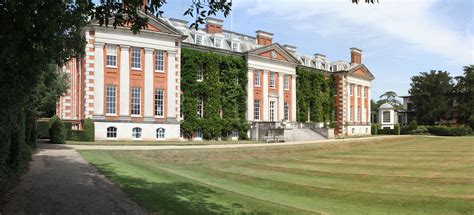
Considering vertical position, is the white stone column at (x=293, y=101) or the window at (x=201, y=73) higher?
the window at (x=201, y=73)

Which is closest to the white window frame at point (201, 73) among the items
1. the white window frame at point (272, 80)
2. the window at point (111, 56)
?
the window at point (111, 56)

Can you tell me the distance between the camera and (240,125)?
42.4 m

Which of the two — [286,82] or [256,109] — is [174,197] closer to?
[256,109]

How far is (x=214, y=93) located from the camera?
4059 centimetres

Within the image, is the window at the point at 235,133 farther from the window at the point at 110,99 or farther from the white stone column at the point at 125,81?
the window at the point at 110,99

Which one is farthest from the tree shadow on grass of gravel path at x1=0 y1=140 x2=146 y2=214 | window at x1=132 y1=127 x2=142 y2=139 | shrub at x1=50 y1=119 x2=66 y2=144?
window at x1=132 y1=127 x2=142 y2=139

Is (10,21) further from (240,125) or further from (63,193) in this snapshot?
(240,125)

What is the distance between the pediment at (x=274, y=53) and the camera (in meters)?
45.2

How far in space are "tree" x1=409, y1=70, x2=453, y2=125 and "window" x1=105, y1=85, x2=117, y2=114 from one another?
57472 millimetres

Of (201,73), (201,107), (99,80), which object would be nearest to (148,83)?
(99,80)

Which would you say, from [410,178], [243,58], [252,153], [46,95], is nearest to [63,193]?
[410,178]

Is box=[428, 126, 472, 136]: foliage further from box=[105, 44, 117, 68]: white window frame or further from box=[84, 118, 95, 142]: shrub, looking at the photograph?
box=[84, 118, 95, 142]: shrub

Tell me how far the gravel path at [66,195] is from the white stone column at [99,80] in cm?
2083

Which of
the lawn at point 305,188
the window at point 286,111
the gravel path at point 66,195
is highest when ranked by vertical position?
the window at point 286,111
